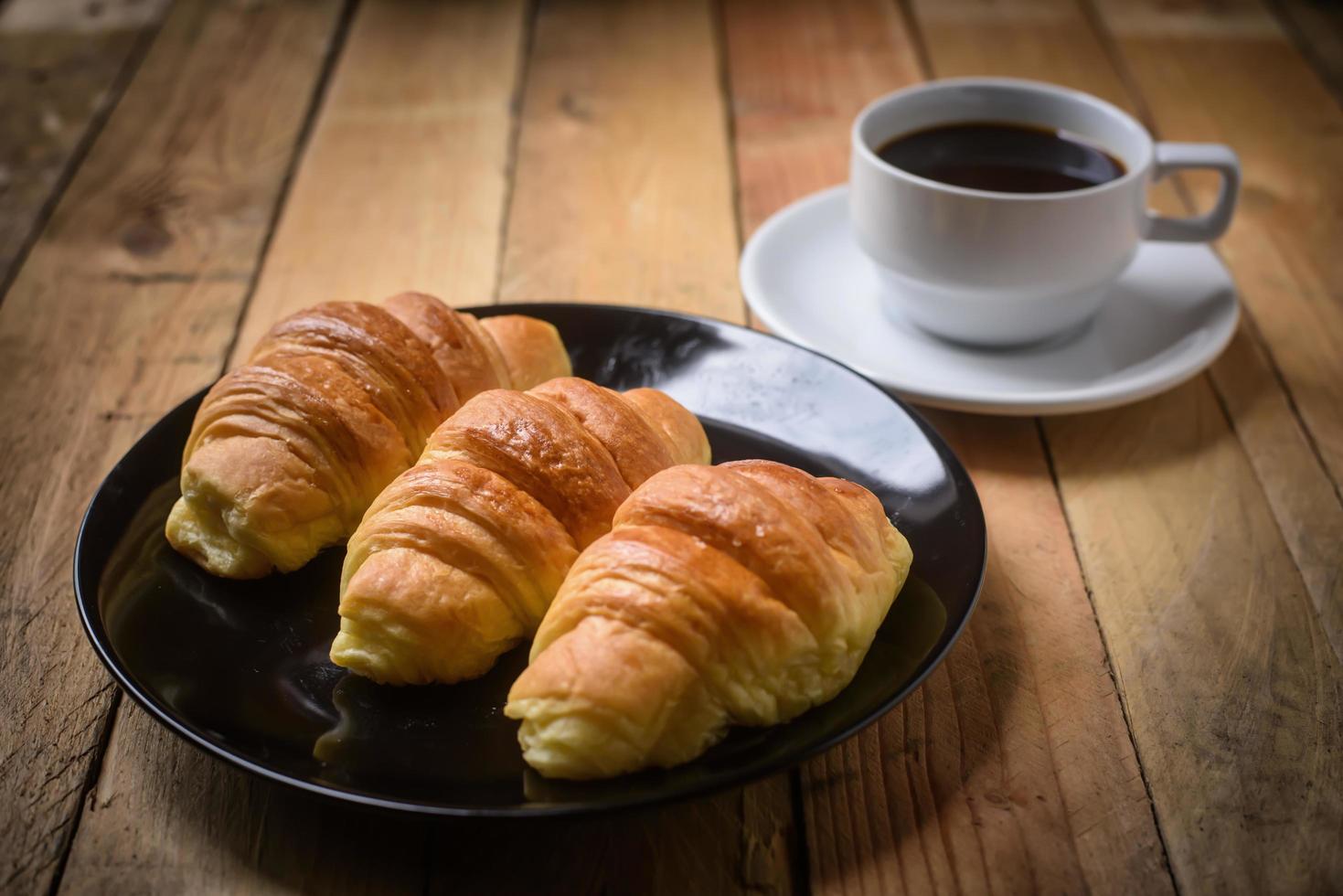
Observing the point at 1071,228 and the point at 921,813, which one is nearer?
the point at 921,813

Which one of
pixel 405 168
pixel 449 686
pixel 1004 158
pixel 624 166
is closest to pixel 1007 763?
pixel 449 686

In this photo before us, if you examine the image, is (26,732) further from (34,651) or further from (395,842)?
(395,842)

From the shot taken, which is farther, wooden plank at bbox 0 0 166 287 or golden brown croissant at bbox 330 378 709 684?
wooden plank at bbox 0 0 166 287

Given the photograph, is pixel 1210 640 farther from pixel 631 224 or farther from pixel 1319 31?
pixel 1319 31

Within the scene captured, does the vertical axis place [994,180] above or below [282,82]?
above

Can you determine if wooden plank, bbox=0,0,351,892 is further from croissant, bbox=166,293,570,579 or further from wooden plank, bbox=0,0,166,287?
croissant, bbox=166,293,570,579

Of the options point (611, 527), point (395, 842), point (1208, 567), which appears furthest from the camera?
point (1208, 567)

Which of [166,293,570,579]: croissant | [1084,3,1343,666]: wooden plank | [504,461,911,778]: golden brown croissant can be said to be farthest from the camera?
[1084,3,1343,666]: wooden plank

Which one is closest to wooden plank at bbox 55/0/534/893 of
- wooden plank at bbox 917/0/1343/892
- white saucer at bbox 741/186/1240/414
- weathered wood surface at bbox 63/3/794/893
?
weathered wood surface at bbox 63/3/794/893

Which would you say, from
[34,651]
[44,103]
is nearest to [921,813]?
[34,651]
